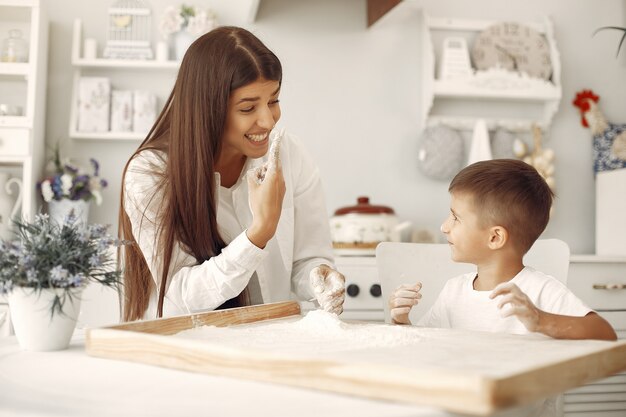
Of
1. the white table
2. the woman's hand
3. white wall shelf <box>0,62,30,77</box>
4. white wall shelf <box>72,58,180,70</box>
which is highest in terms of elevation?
white wall shelf <box>72,58,180,70</box>

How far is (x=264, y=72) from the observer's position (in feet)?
4.91

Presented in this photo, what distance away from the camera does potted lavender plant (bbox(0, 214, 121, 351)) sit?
95 centimetres

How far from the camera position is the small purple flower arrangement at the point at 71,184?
2598 millimetres

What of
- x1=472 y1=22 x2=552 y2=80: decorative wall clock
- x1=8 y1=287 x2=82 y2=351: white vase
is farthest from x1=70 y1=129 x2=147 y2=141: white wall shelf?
x1=8 y1=287 x2=82 y2=351: white vase

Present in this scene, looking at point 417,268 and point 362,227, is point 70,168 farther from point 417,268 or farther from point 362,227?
point 417,268

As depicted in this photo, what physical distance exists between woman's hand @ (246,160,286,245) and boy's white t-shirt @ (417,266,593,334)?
1.25 ft

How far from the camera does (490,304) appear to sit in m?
1.34

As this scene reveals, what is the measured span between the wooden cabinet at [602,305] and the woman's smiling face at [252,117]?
1.52 meters

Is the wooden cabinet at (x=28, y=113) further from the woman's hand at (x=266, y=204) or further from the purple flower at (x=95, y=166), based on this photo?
the woman's hand at (x=266, y=204)

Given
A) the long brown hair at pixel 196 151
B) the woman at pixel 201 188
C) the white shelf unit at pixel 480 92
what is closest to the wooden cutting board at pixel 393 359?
the woman at pixel 201 188

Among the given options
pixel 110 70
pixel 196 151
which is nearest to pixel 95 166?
pixel 110 70

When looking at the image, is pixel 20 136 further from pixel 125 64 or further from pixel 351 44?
pixel 351 44

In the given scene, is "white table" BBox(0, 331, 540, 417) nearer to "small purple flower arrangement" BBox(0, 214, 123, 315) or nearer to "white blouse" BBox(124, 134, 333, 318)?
"small purple flower arrangement" BBox(0, 214, 123, 315)

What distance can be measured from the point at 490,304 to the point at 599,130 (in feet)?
6.74
